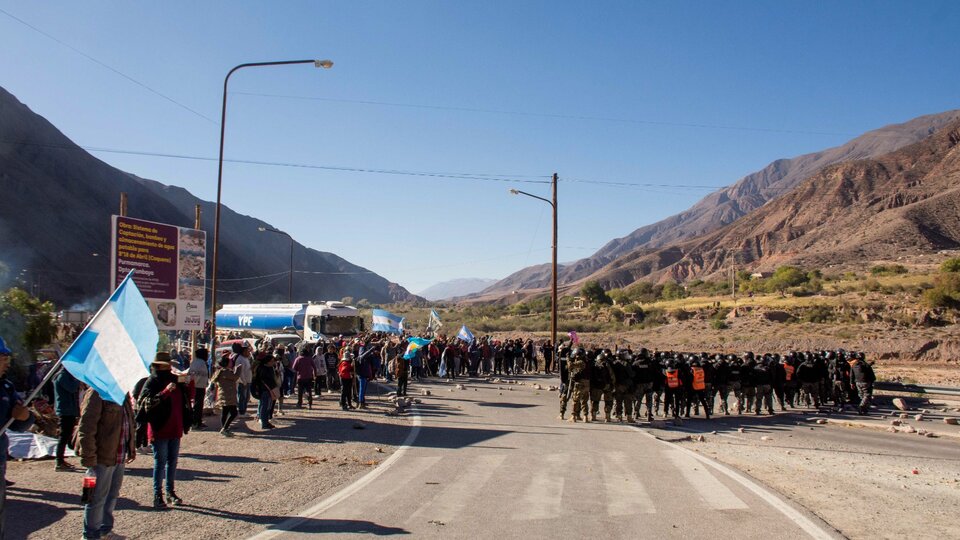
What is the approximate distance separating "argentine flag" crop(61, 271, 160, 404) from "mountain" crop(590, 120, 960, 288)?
8849 centimetres

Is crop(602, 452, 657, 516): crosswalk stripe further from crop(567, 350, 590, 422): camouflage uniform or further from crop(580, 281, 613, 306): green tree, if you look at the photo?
crop(580, 281, 613, 306): green tree

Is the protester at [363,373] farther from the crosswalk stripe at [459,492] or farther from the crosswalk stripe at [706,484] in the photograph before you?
the crosswalk stripe at [706,484]

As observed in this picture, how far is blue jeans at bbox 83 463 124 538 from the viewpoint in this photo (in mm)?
6340

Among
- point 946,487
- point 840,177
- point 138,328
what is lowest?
point 946,487

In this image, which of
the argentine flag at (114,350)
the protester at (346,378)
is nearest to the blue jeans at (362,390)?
the protester at (346,378)

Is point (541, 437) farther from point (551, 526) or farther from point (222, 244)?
point (222, 244)

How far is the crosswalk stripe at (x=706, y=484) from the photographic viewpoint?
8594 millimetres

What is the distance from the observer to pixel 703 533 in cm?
725

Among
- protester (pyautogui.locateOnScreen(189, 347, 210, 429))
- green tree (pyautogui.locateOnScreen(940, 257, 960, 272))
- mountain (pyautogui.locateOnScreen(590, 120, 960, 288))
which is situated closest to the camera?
protester (pyautogui.locateOnScreen(189, 347, 210, 429))

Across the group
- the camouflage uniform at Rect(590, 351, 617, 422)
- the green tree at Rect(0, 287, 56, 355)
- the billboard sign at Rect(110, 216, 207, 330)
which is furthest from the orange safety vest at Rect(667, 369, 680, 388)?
the green tree at Rect(0, 287, 56, 355)

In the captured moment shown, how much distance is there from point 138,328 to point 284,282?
122 m

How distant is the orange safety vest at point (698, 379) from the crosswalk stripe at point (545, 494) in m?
8.50

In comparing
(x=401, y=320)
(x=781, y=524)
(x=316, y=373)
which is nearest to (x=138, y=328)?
(x=781, y=524)

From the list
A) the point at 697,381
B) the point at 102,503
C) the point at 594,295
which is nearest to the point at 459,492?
the point at 102,503
